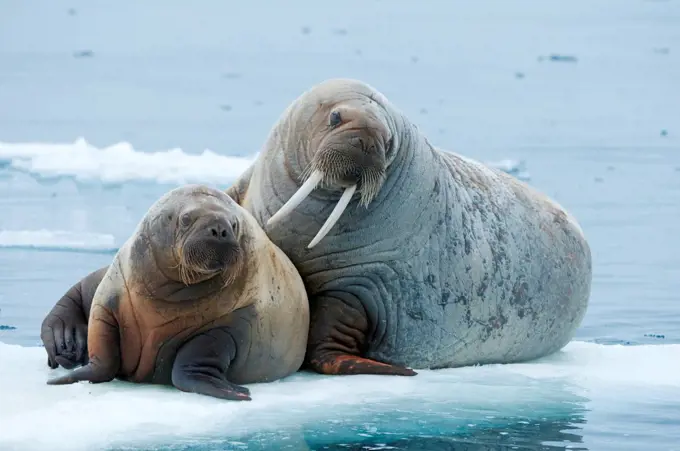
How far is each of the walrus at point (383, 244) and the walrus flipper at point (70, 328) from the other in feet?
0.03

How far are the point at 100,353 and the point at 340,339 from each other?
1222mm

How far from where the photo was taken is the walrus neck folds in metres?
6.79

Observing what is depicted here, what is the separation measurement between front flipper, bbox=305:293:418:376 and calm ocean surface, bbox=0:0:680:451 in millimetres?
160

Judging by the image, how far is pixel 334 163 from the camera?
677 centimetres

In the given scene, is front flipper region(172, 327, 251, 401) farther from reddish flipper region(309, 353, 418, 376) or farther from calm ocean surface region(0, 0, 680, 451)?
reddish flipper region(309, 353, 418, 376)

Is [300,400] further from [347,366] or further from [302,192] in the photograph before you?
[302,192]

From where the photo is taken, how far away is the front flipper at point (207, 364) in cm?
629

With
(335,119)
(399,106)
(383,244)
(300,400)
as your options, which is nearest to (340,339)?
Result: (383,244)

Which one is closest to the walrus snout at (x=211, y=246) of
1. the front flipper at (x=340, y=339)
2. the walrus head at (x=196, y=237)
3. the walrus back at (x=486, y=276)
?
the walrus head at (x=196, y=237)

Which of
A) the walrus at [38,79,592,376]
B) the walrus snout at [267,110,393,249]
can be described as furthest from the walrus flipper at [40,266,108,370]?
the walrus snout at [267,110,393,249]

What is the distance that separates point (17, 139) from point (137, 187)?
345 cm

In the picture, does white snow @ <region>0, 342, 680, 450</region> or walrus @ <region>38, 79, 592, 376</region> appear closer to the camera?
white snow @ <region>0, 342, 680, 450</region>

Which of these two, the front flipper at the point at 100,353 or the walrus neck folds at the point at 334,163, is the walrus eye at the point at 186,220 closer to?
the front flipper at the point at 100,353

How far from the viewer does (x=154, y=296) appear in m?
6.41
